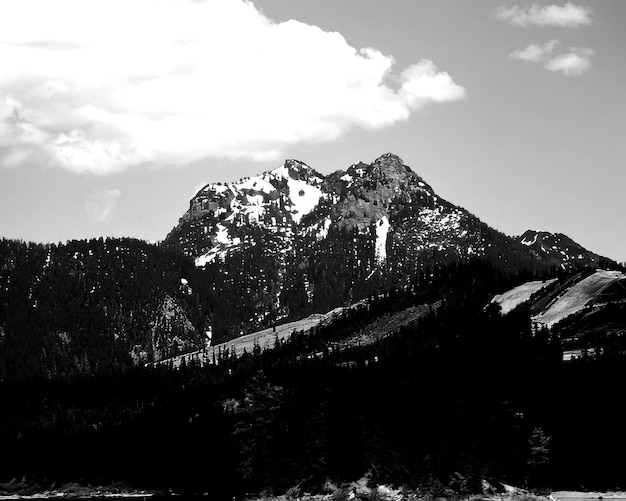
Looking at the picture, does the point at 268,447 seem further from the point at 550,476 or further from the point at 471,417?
the point at 550,476

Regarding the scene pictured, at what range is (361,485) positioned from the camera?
18812 centimetres

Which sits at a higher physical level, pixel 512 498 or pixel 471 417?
pixel 471 417

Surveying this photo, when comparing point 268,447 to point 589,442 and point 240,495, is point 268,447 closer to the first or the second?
point 240,495

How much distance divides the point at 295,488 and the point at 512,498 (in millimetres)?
44644

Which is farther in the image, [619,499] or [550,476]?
[550,476]

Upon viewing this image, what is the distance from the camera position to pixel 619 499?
541 ft

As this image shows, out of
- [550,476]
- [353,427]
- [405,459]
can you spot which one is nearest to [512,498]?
[550,476]

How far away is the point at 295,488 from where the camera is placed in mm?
191250

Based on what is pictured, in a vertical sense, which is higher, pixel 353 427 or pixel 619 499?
pixel 353 427

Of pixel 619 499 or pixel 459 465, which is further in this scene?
pixel 459 465

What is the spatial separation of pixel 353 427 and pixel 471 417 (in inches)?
976

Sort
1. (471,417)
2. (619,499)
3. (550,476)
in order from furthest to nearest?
(471,417)
(550,476)
(619,499)

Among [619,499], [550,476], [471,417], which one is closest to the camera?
[619,499]

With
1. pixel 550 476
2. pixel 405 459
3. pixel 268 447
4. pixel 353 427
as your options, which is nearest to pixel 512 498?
pixel 550 476
